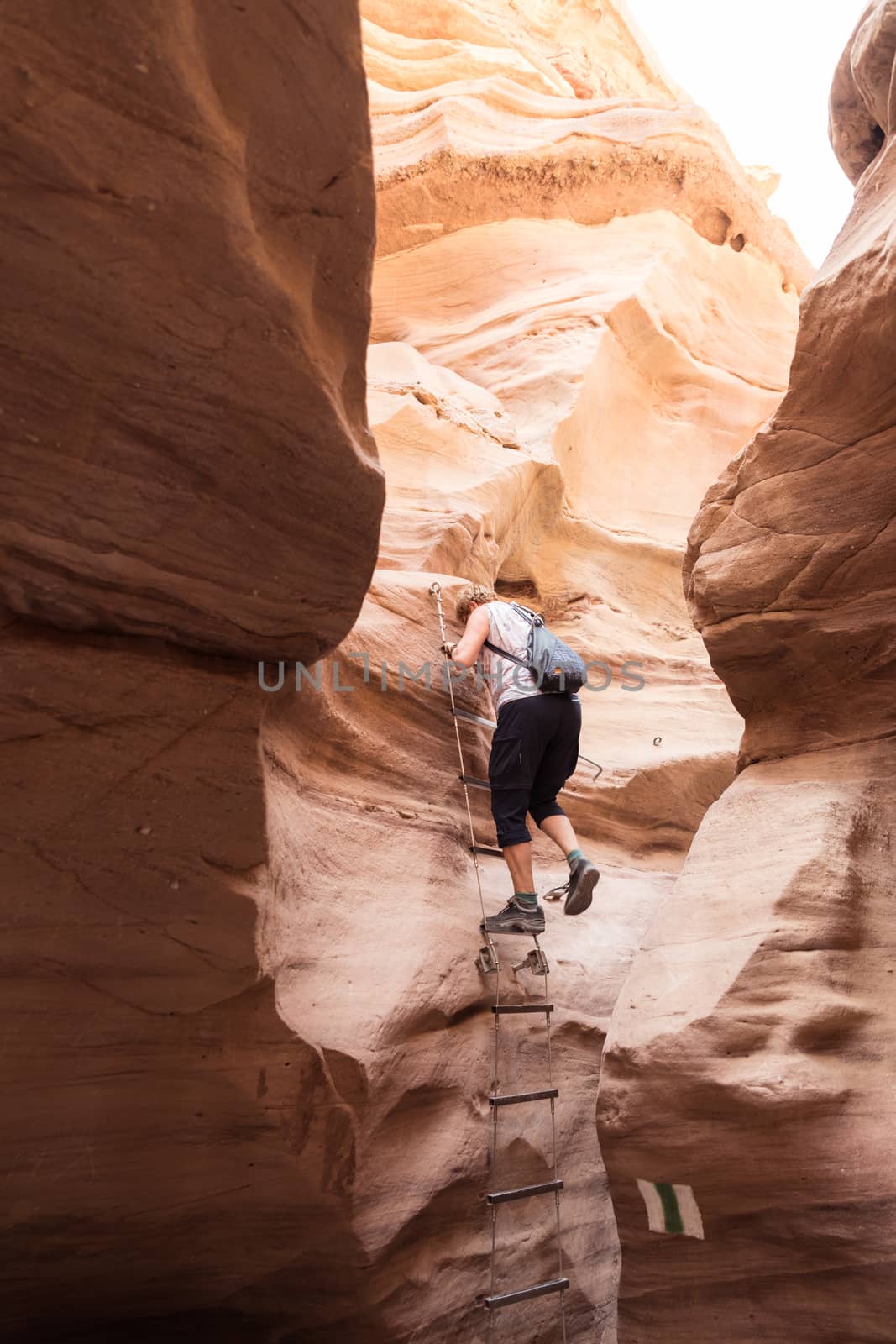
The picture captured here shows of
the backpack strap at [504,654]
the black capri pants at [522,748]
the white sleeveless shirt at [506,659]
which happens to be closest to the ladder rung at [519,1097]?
the black capri pants at [522,748]

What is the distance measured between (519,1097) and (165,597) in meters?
2.75

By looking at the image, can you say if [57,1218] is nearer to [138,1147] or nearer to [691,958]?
[138,1147]

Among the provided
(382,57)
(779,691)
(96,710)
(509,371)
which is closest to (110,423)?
(96,710)

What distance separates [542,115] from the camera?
406 inches

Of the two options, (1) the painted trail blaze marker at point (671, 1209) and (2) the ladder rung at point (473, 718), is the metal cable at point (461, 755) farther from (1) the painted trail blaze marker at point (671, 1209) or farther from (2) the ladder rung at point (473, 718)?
(1) the painted trail blaze marker at point (671, 1209)

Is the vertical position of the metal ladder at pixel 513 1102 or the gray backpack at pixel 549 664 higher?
the gray backpack at pixel 549 664

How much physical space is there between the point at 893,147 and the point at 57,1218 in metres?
5.44

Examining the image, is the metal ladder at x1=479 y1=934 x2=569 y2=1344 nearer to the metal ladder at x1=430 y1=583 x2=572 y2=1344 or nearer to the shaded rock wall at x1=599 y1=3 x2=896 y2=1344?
the metal ladder at x1=430 y1=583 x2=572 y2=1344

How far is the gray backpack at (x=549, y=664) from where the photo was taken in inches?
194

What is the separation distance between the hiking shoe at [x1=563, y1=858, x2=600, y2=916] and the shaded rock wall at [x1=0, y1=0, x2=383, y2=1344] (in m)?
1.47

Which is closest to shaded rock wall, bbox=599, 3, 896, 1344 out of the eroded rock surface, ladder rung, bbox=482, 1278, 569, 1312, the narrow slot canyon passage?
the narrow slot canyon passage

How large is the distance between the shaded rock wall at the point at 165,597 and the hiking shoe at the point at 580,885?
4.81 feet

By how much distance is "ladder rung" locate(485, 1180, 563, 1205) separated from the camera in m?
4.23

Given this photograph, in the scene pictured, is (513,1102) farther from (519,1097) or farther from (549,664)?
(549,664)
